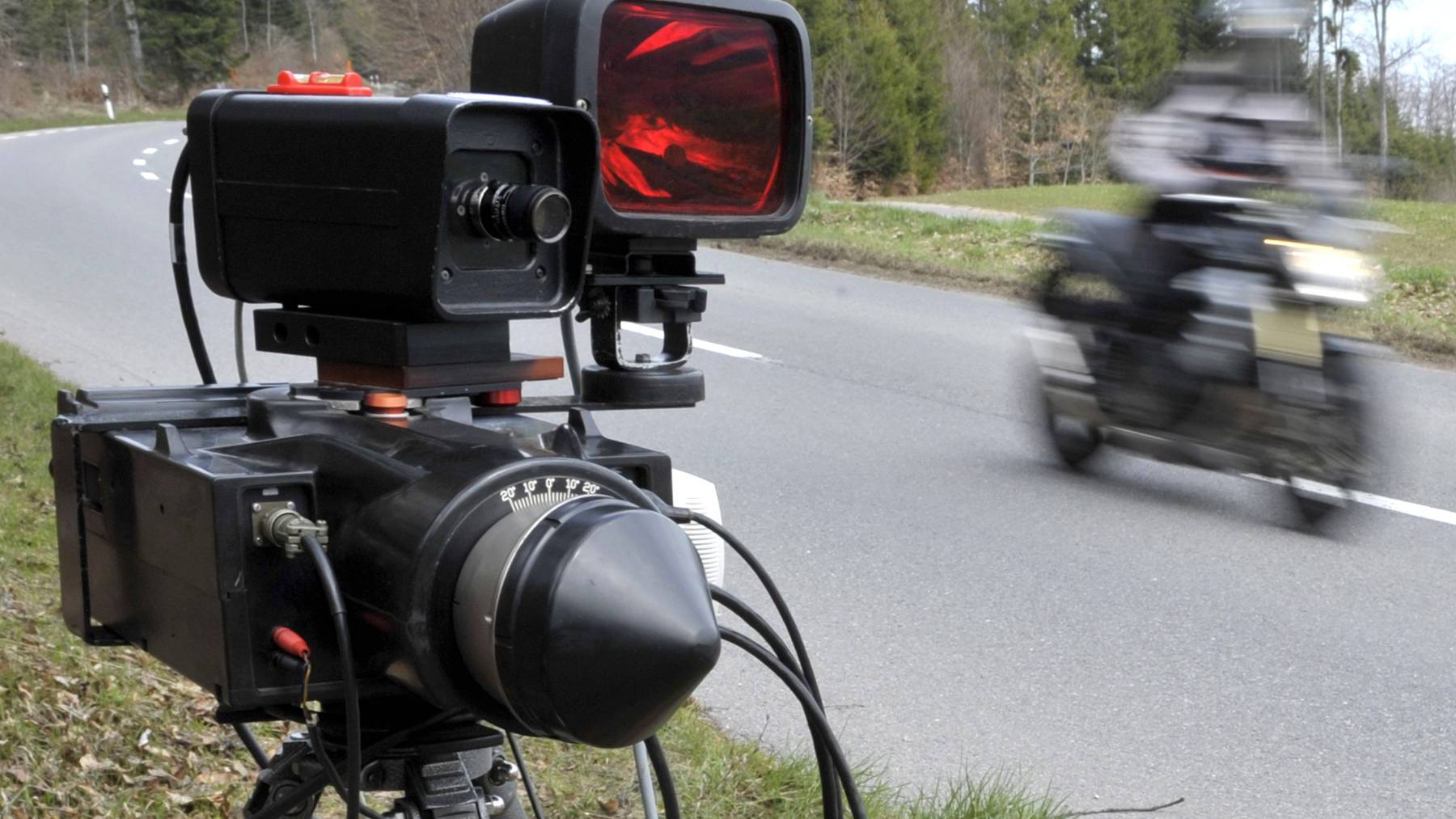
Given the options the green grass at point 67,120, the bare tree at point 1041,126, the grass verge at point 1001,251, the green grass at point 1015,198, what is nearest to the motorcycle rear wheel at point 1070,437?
the bare tree at point 1041,126

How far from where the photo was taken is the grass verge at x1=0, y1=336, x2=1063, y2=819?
2.69 meters

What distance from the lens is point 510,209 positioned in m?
1.09

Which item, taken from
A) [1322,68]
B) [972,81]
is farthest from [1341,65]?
[972,81]

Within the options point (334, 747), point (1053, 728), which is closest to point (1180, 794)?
point (1053, 728)

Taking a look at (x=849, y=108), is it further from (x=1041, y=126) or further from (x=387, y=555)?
(x=387, y=555)

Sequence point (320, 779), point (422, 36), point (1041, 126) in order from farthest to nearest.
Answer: point (1041, 126)
point (422, 36)
point (320, 779)

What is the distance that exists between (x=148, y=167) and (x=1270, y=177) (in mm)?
21481

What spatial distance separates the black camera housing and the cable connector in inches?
6.4

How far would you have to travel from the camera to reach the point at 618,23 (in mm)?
1095

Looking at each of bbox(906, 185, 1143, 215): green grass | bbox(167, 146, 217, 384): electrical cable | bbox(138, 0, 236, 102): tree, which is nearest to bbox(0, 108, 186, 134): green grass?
bbox(906, 185, 1143, 215): green grass

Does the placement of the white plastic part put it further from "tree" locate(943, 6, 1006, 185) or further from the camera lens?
"tree" locate(943, 6, 1006, 185)

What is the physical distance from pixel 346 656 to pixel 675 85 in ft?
1.47

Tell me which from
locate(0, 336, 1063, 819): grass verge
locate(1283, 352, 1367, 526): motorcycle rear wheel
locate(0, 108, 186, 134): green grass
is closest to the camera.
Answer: locate(1283, 352, 1367, 526): motorcycle rear wheel

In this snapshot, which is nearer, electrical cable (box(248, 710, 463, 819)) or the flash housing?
the flash housing
